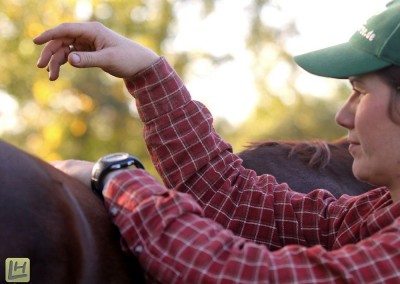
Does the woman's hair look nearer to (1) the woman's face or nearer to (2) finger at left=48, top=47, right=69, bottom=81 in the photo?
(1) the woman's face

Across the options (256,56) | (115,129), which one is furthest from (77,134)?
(256,56)

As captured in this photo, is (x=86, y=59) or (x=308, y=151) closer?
(x=86, y=59)

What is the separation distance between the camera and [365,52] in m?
1.92

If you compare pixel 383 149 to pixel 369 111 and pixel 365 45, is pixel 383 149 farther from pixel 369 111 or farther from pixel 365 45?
pixel 365 45

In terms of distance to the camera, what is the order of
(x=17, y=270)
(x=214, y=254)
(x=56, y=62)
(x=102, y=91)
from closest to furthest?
(x=17, y=270) → (x=214, y=254) → (x=56, y=62) → (x=102, y=91)

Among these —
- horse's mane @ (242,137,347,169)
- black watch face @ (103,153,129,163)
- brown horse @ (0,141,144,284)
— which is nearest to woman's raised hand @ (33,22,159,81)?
black watch face @ (103,153,129,163)

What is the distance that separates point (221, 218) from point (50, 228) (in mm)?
781

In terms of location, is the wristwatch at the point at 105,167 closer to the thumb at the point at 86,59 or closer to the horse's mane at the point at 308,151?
the thumb at the point at 86,59

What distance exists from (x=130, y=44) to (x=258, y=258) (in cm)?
75

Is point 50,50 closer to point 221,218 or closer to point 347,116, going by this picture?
point 221,218

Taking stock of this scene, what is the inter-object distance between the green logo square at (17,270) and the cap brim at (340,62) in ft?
2.83

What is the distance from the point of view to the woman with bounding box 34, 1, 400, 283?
166cm

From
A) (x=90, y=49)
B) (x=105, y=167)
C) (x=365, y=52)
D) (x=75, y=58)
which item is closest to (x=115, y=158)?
(x=105, y=167)

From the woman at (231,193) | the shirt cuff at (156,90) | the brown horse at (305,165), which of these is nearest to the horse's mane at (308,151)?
the brown horse at (305,165)
